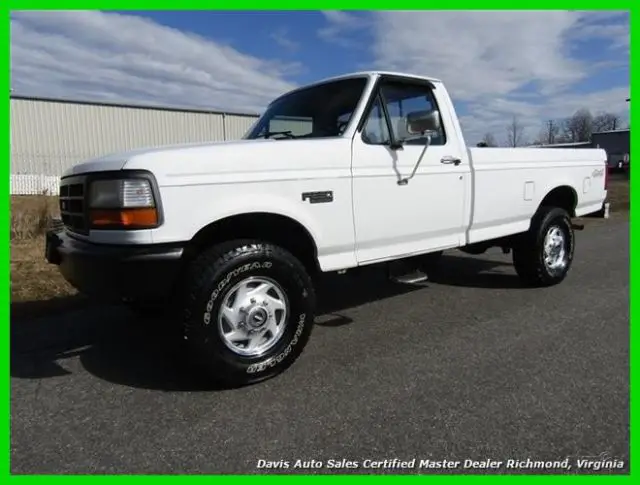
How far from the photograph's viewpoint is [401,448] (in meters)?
2.58

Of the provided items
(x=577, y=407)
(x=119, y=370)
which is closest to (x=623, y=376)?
(x=577, y=407)

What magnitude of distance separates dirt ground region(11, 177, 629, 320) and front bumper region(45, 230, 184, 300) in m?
2.14

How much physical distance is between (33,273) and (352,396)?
4.81 meters

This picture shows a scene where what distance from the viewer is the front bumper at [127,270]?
2992mm

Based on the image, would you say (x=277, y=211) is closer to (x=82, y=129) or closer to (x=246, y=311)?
(x=246, y=311)

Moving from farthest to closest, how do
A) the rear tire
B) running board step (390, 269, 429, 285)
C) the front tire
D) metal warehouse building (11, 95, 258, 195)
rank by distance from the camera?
metal warehouse building (11, 95, 258, 195)
the rear tire
running board step (390, 269, 429, 285)
the front tire

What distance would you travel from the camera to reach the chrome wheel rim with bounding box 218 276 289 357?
3.32 metres

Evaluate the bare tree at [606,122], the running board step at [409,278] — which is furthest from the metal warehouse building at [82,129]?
the bare tree at [606,122]

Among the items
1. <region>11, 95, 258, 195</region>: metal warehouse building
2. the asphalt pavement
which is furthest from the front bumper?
<region>11, 95, 258, 195</region>: metal warehouse building

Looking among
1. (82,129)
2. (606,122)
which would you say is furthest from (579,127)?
(82,129)

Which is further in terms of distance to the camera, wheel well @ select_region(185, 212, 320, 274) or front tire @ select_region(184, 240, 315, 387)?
wheel well @ select_region(185, 212, 320, 274)

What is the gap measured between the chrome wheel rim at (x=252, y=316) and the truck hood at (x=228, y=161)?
2.37 feet

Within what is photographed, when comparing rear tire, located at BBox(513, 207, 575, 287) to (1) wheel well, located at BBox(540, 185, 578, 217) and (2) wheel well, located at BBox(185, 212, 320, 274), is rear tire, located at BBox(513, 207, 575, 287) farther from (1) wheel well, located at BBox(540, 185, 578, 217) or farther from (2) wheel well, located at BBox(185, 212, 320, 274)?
(2) wheel well, located at BBox(185, 212, 320, 274)

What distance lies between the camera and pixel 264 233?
3.70 m
